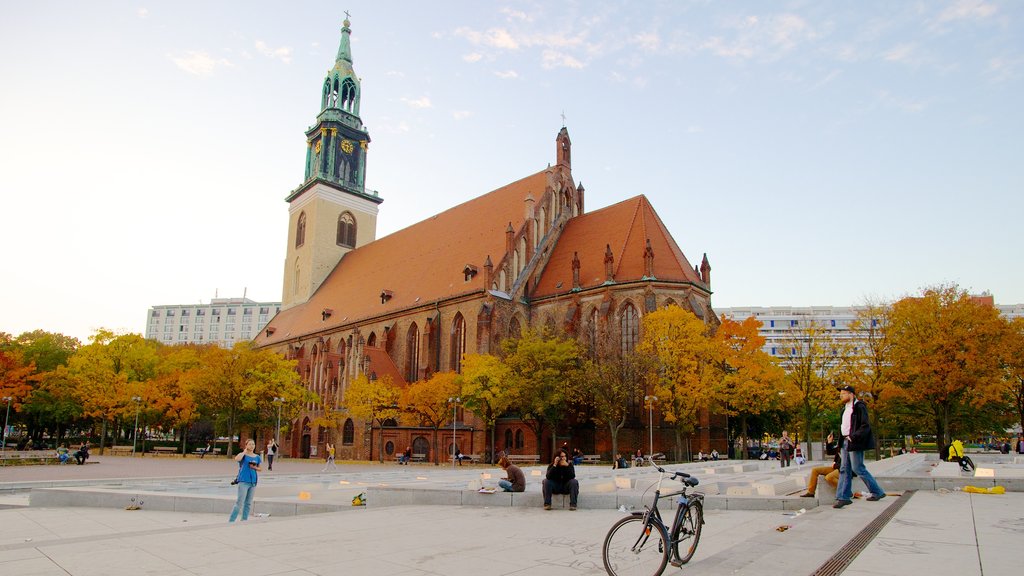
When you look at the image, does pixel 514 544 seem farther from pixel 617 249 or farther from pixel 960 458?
pixel 617 249

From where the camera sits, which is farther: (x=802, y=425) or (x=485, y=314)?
(x=802, y=425)

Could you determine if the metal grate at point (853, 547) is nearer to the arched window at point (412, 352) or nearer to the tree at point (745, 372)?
the tree at point (745, 372)

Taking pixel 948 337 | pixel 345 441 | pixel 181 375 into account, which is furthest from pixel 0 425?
pixel 948 337

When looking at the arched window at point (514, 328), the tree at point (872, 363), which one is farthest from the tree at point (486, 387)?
the tree at point (872, 363)

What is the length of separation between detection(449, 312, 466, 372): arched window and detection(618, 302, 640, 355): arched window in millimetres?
11734

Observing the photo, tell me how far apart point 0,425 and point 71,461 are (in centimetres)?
4793

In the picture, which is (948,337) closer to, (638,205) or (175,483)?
(638,205)

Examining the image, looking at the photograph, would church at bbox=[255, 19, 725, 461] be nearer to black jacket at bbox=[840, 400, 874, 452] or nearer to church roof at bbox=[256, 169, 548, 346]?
church roof at bbox=[256, 169, 548, 346]

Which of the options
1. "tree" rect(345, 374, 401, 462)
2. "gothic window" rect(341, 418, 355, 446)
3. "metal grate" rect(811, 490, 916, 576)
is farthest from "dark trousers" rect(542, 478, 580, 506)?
"gothic window" rect(341, 418, 355, 446)

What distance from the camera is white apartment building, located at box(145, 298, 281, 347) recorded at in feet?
591

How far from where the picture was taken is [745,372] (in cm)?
4069

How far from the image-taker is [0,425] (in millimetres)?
72875

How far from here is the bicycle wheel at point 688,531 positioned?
6.97 meters

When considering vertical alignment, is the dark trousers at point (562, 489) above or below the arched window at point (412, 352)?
below
